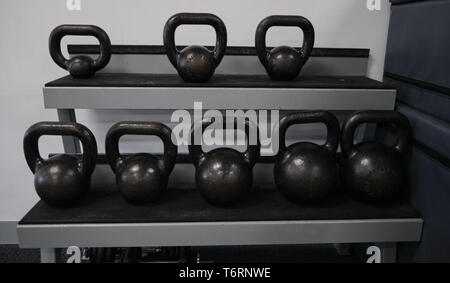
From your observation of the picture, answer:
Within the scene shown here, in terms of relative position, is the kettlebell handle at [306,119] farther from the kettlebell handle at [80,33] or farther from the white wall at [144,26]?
the kettlebell handle at [80,33]

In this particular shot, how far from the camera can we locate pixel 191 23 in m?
1.11

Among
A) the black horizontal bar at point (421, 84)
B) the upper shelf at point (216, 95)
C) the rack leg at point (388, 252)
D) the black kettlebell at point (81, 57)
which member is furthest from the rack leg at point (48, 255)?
the black horizontal bar at point (421, 84)

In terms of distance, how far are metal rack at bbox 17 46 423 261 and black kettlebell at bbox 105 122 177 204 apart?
82mm

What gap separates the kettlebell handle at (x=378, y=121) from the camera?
3.41 feet

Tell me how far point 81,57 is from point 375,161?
36.9 inches

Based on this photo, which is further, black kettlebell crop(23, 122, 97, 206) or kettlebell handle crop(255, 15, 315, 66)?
kettlebell handle crop(255, 15, 315, 66)

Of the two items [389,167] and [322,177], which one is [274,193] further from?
[389,167]

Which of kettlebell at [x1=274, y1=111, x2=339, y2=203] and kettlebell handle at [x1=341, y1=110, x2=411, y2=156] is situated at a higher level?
kettlebell handle at [x1=341, y1=110, x2=411, y2=156]

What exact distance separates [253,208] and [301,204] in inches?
5.5

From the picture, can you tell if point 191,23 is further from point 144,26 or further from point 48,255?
point 48,255

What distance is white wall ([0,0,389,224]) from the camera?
4.37 ft

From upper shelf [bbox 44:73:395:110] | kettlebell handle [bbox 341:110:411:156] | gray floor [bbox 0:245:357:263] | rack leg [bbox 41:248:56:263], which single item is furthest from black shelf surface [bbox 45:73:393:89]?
gray floor [bbox 0:245:357:263]

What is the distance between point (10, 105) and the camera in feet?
4.71

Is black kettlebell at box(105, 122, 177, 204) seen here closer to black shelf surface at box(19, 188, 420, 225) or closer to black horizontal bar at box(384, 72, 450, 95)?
black shelf surface at box(19, 188, 420, 225)
